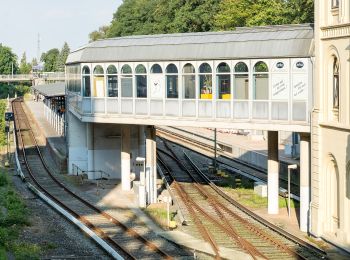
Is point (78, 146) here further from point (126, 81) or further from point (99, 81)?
point (126, 81)

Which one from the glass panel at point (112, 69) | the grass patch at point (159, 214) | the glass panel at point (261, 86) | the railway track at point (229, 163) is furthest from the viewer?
the railway track at point (229, 163)

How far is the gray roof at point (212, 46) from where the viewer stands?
2861 cm

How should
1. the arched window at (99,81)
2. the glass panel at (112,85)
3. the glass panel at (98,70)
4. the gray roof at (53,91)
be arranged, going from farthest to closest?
the gray roof at (53,91) → the glass panel at (98,70) → the arched window at (99,81) → the glass panel at (112,85)

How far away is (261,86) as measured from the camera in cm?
2975

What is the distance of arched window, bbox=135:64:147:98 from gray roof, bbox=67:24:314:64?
0.48 metres

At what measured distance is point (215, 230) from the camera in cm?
2836

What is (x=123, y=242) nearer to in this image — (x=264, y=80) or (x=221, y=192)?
(x=264, y=80)

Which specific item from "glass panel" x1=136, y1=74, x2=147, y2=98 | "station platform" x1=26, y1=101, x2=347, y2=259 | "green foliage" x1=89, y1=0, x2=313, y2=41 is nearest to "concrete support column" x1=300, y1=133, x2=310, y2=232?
"station platform" x1=26, y1=101, x2=347, y2=259

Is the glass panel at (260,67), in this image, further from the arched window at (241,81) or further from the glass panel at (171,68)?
the glass panel at (171,68)

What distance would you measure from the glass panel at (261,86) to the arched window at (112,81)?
794cm

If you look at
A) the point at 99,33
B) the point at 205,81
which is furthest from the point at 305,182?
the point at 99,33

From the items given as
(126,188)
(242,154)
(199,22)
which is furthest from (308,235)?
(199,22)

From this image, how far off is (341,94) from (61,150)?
2903 centimetres

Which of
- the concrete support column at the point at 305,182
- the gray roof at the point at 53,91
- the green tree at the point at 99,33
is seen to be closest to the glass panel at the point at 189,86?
the concrete support column at the point at 305,182
